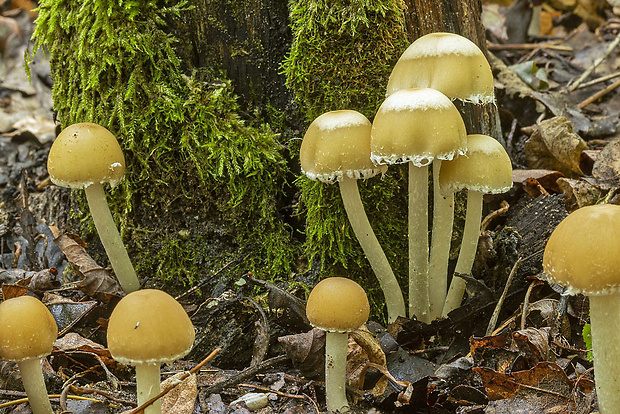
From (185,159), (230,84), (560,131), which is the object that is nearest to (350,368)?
(185,159)

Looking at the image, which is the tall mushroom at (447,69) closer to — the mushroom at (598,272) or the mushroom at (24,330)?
the mushroom at (598,272)

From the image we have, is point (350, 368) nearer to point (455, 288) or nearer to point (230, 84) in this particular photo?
point (455, 288)

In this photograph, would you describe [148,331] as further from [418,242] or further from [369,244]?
[418,242]

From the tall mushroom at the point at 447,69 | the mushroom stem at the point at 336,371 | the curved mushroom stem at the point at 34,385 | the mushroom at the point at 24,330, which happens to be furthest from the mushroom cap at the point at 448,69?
the curved mushroom stem at the point at 34,385

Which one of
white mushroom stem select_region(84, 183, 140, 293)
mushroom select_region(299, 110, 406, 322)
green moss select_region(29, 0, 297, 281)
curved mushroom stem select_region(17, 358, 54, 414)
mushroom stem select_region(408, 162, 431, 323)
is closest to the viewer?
curved mushroom stem select_region(17, 358, 54, 414)

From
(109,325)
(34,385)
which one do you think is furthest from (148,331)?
(34,385)

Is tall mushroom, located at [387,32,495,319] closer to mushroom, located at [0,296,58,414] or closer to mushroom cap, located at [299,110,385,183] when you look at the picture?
mushroom cap, located at [299,110,385,183]

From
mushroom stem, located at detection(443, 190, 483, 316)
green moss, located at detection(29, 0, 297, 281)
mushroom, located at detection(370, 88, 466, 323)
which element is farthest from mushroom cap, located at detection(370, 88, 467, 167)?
green moss, located at detection(29, 0, 297, 281)
